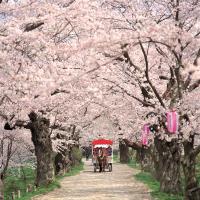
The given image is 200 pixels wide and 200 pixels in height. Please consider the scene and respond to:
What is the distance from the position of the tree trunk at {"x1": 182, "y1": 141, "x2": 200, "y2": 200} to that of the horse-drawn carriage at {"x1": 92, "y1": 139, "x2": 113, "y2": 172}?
2556 cm

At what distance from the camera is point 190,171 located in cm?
1282

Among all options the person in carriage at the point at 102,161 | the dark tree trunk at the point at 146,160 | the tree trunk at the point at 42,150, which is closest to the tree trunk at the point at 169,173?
the tree trunk at the point at 42,150

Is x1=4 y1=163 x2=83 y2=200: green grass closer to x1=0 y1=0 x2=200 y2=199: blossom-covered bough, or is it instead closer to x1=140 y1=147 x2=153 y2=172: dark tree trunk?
x1=0 y1=0 x2=200 y2=199: blossom-covered bough

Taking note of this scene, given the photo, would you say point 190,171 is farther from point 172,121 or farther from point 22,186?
point 22,186

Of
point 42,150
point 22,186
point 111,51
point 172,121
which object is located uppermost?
point 111,51

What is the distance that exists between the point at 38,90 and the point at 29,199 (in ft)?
19.2

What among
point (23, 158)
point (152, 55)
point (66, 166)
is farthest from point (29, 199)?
point (66, 166)

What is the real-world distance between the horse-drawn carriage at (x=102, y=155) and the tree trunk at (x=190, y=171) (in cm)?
2556

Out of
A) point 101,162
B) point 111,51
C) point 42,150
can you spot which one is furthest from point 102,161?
point 111,51

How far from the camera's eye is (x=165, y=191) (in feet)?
63.2

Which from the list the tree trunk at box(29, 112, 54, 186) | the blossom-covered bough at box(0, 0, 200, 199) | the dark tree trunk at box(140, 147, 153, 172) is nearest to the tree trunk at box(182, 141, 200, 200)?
the blossom-covered bough at box(0, 0, 200, 199)

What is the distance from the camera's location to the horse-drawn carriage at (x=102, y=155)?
3907 centimetres

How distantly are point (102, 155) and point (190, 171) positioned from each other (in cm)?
2593

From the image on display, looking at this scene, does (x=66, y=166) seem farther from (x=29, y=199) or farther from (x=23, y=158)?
(x=29, y=199)
